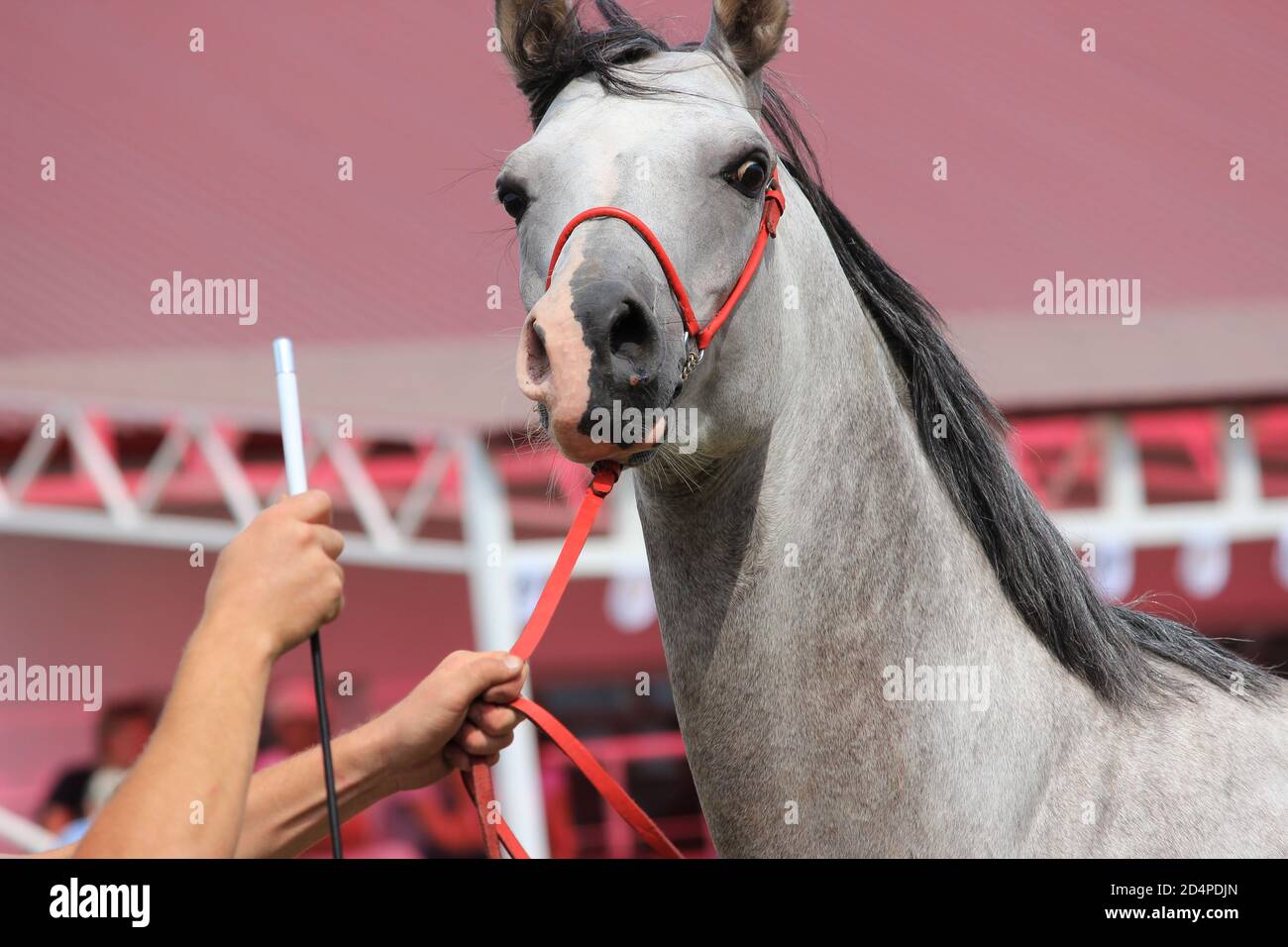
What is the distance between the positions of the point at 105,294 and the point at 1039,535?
6.89 metres

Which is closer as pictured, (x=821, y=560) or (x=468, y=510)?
(x=821, y=560)

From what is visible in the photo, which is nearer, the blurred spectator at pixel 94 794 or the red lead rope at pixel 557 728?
the red lead rope at pixel 557 728

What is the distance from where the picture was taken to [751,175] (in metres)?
2.16

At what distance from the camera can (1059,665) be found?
7.17ft

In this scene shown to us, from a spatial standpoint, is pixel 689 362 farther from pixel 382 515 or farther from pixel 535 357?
pixel 382 515

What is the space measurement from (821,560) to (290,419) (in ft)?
2.99

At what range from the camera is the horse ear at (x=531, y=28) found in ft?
7.89

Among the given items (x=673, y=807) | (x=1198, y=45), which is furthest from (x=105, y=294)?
(x=1198, y=45)

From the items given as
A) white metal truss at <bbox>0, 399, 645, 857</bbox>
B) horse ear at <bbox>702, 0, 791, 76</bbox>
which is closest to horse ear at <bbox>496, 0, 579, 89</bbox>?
horse ear at <bbox>702, 0, 791, 76</bbox>

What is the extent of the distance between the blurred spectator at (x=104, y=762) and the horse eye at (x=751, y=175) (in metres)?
6.27

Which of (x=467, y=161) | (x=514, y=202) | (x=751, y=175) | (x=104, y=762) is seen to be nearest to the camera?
(x=751, y=175)

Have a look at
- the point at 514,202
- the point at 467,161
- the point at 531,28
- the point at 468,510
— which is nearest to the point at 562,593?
the point at 514,202

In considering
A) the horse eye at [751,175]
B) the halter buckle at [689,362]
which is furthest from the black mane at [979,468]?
the halter buckle at [689,362]

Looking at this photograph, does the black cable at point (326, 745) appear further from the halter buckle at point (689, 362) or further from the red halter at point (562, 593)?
the halter buckle at point (689, 362)
